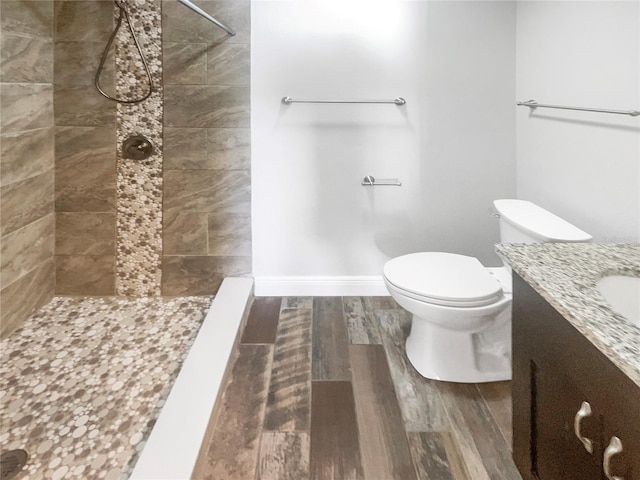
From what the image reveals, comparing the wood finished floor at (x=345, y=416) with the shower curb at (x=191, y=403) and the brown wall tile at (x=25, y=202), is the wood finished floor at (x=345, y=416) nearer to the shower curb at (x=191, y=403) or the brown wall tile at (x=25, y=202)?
the shower curb at (x=191, y=403)

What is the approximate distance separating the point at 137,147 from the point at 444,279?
70.1 inches

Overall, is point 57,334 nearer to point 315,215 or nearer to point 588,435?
point 315,215

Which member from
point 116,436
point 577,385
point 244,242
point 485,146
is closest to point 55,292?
point 244,242

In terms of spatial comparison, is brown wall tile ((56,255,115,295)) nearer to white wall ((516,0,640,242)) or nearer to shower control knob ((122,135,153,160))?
shower control knob ((122,135,153,160))

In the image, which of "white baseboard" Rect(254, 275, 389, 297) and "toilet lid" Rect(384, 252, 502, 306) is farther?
"white baseboard" Rect(254, 275, 389, 297)

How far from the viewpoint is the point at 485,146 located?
9.36 ft

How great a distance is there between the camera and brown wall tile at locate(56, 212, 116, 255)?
2801mm

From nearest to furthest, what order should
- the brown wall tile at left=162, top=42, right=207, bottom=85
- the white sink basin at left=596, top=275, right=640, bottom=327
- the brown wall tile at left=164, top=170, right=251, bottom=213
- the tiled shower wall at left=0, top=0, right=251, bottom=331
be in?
the white sink basin at left=596, top=275, right=640, bottom=327, the tiled shower wall at left=0, top=0, right=251, bottom=331, the brown wall tile at left=162, top=42, right=207, bottom=85, the brown wall tile at left=164, top=170, right=251, bottom=213

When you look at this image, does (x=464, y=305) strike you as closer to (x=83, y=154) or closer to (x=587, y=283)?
(x=587, y=283)

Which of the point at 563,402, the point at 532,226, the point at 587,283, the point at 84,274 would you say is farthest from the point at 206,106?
the point at 563,402

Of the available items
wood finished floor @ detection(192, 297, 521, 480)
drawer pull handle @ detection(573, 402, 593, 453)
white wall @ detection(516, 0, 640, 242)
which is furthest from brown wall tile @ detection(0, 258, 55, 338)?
white wall @ detection(516, 0, 640, 242)

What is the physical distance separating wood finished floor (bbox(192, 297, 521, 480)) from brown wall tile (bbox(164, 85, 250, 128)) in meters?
1.14

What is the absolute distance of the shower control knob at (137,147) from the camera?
2750mm

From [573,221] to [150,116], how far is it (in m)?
2.17
